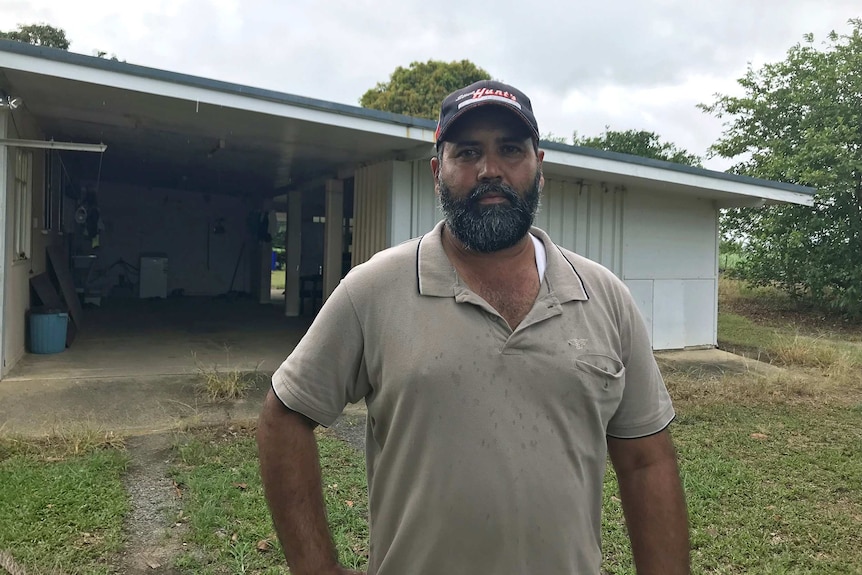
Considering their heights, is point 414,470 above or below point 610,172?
below

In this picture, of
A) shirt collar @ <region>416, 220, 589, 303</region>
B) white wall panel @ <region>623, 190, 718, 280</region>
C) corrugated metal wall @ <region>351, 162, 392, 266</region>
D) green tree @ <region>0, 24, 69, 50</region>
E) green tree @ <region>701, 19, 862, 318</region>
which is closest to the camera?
shirt collar @ <region>416, 220, 589, 303</region>

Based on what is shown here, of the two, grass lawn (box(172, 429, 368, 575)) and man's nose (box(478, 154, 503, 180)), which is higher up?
man's nose (box(478, 154, 503, 180))

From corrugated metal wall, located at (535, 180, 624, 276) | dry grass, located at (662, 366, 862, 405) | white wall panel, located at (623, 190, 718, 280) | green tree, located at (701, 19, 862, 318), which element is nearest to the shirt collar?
dry grass, located at (662, 366, 862, 405)

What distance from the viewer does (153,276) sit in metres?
14.5

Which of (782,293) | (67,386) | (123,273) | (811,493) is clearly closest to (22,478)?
(67,386)

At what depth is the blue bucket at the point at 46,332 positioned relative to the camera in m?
7.11

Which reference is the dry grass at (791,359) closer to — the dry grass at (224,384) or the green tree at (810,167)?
the green tree at (810,167)

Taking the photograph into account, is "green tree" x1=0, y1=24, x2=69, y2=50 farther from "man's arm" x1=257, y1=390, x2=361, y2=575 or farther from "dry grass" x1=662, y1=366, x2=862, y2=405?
"man's arm" x1=257, y1=390, x2=361, y2=575

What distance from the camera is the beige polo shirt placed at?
1.21 meters

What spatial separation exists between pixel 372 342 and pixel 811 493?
374 centimetres

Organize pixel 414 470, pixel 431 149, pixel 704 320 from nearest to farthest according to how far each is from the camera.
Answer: pixel 414 470
pixel 431 149
pixel 704 320

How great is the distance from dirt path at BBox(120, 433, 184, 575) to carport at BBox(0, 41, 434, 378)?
2591 millimetres

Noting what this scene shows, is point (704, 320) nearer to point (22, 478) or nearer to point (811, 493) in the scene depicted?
point (811, 493)

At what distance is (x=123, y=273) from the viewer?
14.7 metres
